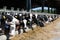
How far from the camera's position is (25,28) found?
28.1 ft

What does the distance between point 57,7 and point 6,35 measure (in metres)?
34.0

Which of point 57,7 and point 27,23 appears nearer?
point 27,23

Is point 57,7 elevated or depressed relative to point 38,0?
depressed

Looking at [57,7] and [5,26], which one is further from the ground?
[5,26]

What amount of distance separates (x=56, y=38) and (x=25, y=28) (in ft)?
5.24

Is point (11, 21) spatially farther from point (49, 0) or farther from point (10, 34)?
point (49, 0)

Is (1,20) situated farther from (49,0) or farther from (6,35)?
(49,0)

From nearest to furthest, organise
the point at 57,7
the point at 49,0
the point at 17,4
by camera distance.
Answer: the point at 17,4 → the point at 49,0 → the point at 57,7

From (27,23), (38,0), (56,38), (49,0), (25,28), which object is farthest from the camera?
(49,0)

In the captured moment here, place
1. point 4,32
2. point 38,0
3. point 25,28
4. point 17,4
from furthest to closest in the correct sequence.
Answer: point 38,0 < point 17,4 < point 25,28 < point 4,32

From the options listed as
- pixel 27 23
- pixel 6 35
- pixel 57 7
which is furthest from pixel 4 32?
pixel 57 7

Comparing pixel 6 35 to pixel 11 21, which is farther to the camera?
pixel 11 21

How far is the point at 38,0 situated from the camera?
26.3 meters

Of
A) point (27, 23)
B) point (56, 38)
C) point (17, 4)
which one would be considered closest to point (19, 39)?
point (56, 38)
